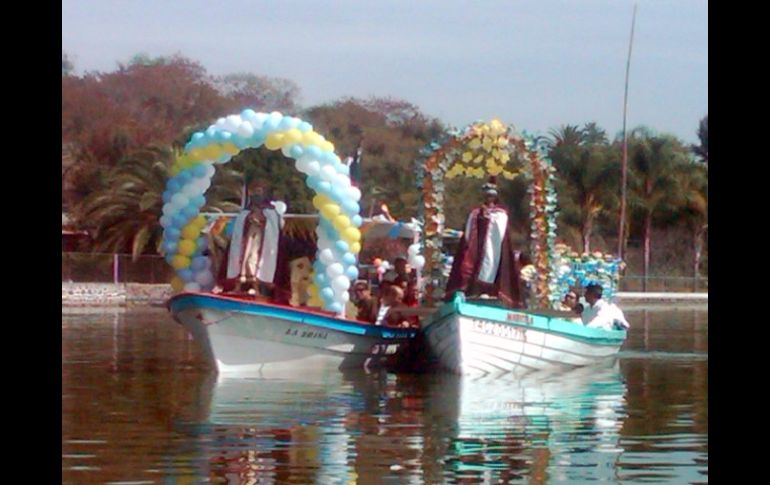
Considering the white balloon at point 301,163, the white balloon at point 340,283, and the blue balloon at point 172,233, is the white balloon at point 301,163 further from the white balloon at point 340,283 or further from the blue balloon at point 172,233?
the blue balloon at point 172,233

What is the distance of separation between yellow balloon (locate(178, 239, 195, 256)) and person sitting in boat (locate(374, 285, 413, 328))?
10.4 ft

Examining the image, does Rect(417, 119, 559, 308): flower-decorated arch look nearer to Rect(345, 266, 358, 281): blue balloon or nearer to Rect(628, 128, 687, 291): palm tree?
Rect(345, 266, 358, 281): blue balloon

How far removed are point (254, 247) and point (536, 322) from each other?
417 centimetres

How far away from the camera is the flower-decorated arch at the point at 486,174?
84.2ft

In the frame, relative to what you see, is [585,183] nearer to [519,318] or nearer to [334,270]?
[519,318]

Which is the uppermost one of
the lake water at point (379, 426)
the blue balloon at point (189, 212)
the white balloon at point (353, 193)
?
the white balloon at point (353, 193)

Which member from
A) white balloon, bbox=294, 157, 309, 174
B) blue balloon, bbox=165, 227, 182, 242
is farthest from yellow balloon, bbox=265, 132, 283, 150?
blue balloon, bbox=165, 227, 182, 242

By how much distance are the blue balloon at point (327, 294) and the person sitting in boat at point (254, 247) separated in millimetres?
910

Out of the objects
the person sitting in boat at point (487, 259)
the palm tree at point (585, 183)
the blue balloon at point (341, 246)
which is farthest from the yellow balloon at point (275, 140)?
the palm tree at point (585, 183)

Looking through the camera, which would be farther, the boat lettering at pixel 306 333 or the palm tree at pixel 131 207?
the palm tree at pixel 131 207

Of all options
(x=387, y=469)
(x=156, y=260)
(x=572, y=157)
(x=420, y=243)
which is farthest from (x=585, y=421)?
(x=572, y=157)

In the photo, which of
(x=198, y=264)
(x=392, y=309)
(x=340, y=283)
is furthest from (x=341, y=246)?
(x=198, y=264)

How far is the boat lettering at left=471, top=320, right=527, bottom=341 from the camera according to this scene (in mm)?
23000
